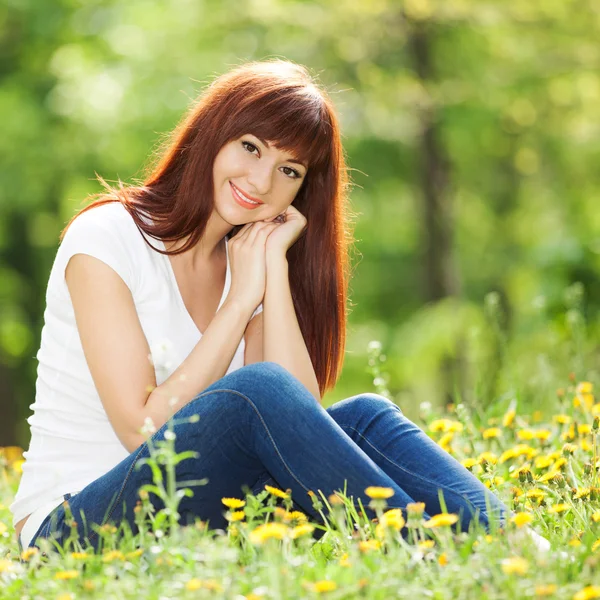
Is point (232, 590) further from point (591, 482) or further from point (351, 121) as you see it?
point (351, 121)

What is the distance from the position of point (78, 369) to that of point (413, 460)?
3.12 feet

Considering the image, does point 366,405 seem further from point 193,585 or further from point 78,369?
point 193,585

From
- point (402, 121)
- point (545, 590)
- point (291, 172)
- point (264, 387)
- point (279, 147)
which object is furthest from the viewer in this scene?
point (402, 121)

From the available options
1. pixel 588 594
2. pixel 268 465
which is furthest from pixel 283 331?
pixel 588 594

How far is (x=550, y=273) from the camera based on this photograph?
4.97 metres

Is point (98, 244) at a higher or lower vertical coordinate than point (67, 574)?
higher

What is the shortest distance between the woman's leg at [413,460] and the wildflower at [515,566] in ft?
1.32

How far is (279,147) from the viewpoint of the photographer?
9.09ft

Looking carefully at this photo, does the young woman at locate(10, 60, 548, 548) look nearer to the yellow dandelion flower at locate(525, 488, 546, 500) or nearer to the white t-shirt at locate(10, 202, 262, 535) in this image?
the white t-shirt at locate(10, 202, 262, 535)

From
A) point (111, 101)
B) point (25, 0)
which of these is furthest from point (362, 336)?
point (25, 0)

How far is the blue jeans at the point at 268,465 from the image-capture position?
2180 millimetres

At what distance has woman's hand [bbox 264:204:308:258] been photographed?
2.96m

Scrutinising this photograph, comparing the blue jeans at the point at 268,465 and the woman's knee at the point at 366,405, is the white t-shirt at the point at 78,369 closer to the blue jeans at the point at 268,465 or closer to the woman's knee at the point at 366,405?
the blue jeans at the point at 268,465

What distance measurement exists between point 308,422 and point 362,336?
5.83 metres
